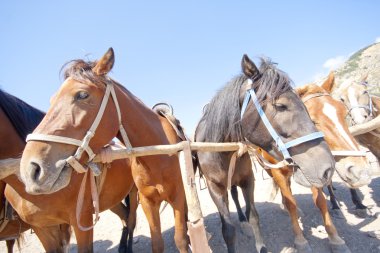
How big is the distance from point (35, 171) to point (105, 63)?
1.06 m

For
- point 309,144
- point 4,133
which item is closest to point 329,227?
point 309,144

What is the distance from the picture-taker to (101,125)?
80.5 inches

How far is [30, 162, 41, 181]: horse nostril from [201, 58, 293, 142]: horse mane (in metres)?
1.80

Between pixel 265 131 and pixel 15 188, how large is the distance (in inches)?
102

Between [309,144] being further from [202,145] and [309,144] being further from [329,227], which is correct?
[329,227]

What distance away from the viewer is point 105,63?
84.8 inches

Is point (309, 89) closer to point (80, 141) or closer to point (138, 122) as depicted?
point (138, 122)

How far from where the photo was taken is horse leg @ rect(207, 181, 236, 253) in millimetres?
3234

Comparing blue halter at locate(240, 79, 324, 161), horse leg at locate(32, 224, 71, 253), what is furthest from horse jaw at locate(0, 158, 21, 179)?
blue halter at locate(240, 79, 324, 161)

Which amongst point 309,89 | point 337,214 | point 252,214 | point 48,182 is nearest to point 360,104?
point 309,89

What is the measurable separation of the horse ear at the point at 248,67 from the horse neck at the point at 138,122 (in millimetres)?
1182

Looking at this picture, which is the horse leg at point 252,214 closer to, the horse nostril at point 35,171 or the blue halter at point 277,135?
the blue halter at point 277,135

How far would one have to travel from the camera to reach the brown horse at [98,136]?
1664mm

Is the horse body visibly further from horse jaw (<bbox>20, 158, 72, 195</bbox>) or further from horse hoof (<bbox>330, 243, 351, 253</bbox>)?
horse jaw (<bbox>20, 158, 72, 195</bbox>)
